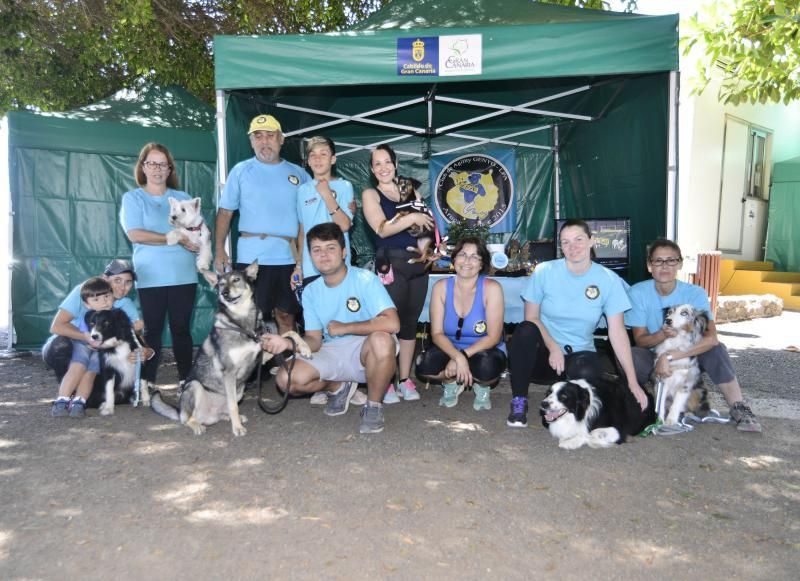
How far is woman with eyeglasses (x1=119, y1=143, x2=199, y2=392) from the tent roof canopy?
926 mm

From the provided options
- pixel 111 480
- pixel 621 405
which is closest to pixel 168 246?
pixel 111 480

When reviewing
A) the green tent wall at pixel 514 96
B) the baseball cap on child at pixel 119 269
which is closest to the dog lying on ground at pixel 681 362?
the green tent wall at pixel 514 96

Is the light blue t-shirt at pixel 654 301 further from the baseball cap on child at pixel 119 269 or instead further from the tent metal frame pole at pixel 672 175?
the baseball cap on child at pixel 119 269

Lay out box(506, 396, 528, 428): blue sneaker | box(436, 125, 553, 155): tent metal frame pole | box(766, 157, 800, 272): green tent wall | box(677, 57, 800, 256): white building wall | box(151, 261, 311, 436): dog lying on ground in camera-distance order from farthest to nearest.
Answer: box(766, 157, 800, 272): green tent wall
box(677, 57, 800, 256): white building wall
box(436, 125, 553, 155): tent metal frame pole
box(506, 396, 528, 428): blue sneaker
box(151, 261, 311, 436): dog lying on ground

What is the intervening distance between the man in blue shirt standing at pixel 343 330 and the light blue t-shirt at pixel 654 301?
1737 millimetres

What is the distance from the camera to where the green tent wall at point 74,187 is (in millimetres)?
6305

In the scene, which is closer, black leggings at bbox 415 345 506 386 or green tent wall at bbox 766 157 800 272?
black leggings at bbox 415 345 506 386

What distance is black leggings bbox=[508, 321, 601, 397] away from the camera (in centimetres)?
378

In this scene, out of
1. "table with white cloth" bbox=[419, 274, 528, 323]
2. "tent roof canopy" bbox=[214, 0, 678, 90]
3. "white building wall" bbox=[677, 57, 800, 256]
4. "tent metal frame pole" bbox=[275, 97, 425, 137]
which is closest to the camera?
"tent roof canopy" bbox=[214, 0, 678, 90]

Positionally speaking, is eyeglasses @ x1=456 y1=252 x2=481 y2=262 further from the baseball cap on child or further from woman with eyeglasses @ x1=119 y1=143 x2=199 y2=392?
the baseball cap on child

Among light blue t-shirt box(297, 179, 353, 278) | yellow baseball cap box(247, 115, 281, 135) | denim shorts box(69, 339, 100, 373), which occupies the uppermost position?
yellow baseball cap box(247, 115, 281, 135)

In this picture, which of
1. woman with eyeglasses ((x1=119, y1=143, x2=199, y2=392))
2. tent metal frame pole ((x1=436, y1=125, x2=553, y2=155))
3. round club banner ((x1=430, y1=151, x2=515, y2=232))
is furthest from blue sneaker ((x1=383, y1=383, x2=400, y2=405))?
tent metal frame pole ((x1=436, y1=125, x2=553, y2=155))

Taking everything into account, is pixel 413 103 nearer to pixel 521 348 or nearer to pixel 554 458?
pixel 521 348

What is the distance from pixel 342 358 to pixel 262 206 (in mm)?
1352
